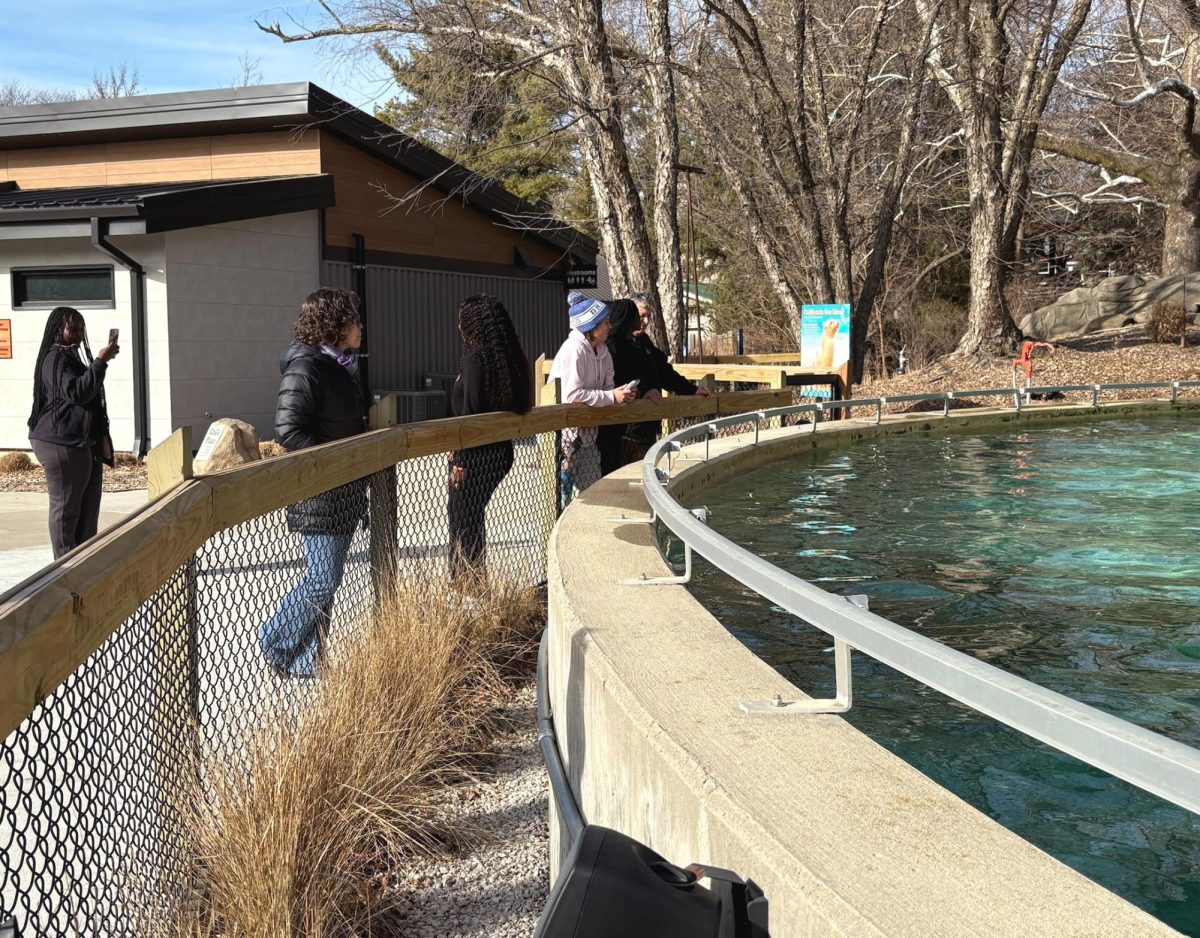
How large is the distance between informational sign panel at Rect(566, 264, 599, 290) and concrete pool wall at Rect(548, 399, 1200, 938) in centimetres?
2176

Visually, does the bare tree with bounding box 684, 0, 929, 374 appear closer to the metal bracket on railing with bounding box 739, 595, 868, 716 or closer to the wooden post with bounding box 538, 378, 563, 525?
the wooden post with bounding box 538, 378, 563, 525

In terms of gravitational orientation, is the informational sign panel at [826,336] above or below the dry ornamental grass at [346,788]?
above

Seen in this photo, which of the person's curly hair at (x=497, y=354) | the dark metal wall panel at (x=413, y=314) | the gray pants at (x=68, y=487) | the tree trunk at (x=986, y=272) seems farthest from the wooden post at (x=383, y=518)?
the tree trunk at (x=986, y=272)

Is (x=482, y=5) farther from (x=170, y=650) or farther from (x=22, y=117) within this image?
(x=170, y=650)

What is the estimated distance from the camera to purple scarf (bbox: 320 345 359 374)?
626cm

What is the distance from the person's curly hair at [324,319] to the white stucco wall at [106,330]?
11219 mm

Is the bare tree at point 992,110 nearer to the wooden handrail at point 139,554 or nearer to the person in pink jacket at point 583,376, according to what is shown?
the person in pink jacket at point 583,376

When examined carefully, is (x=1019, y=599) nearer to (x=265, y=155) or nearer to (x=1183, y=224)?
(x=265, y=155)

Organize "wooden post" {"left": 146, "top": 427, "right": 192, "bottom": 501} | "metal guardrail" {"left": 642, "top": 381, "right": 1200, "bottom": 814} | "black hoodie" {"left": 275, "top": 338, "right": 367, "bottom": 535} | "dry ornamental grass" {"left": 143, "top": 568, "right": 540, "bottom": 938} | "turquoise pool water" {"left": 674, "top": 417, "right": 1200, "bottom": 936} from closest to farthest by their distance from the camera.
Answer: "metal guardrail" {"left": 642, "top": 381, "right": 1200, "bottom": 814} → "dry ornamental grass" {"left": 143, "top": 568, "right": 540, "bottom": 938} → "wooden post" {"left": 146, "top": 427, "right": 192, "bottom": 501} → "turquoise pool water" {"left": 674, "top": 417, "right": 1200, "bottom": 936} → "black hoodie" {"left": 275, "top": 338, "right": 367, "bottom": 535}

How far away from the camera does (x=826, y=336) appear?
17375mm

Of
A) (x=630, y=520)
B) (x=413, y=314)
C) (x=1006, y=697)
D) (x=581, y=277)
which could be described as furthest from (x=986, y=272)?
(x=1006, y=697)

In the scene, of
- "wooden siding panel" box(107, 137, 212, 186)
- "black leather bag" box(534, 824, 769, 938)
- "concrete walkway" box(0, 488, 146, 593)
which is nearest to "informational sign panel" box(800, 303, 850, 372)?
"concrete walkway" box(0, 488, 146, 593)

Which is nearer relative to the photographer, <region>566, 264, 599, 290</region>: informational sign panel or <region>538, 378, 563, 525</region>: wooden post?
<region>538, 378, 563, 525</region>: wooden post

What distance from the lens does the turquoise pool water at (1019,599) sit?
→ 402 centimetres
